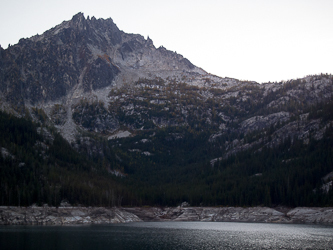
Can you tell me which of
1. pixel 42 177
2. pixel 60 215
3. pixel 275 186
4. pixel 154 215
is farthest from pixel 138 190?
pixel 275 186

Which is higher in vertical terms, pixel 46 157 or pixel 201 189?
pixel 46 157

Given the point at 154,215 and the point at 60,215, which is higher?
the point at 60,215

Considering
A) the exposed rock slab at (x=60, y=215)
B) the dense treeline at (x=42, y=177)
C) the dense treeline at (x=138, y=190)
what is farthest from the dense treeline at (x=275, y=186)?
the exposed rock slab at (x=60, y=215)

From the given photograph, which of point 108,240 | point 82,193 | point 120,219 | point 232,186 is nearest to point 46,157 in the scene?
point 82,193

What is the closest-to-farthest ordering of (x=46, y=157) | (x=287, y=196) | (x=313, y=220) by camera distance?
1. (x=313, y=220)
2. (x=287, y=196)
3. (x=46, y=157)

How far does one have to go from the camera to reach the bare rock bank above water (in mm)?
123781

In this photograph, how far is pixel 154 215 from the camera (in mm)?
177000

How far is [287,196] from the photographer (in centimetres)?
15288

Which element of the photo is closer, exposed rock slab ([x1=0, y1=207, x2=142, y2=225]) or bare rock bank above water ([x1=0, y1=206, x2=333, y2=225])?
exposed rock slab ([x1=0, y1=207, x2=142, y2=225])

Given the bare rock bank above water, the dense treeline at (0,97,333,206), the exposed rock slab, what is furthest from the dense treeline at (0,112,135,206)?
the bare rock bank above water

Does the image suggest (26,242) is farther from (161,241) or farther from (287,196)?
(287,196)

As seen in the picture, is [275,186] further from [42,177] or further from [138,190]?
[42,177]

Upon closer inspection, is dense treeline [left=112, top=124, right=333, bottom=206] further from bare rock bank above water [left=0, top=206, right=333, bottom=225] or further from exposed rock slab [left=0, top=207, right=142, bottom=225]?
exposed rock slab [left=0, top=207, right=142, bottom=225]

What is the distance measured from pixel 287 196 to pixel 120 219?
73562 millimetres
